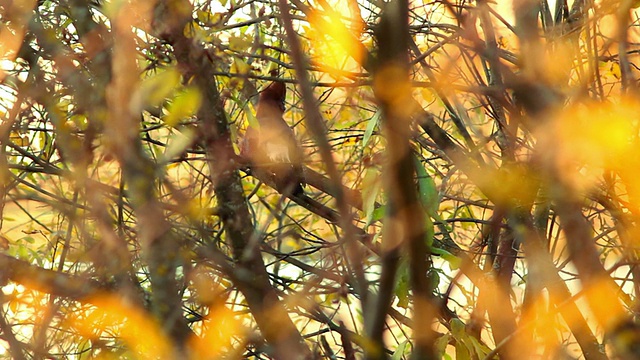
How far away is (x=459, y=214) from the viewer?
4.29 m

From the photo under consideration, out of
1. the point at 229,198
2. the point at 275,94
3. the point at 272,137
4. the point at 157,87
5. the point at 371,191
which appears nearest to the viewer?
the point at 229,198

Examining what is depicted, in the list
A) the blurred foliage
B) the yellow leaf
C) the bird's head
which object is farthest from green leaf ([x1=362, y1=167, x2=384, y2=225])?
the bird's head

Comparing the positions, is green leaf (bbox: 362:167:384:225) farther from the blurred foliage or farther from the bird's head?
the bird's head

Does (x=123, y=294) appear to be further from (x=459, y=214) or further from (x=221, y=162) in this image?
(x=459, y=214)

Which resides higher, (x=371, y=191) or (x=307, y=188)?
(x=307, y=188)

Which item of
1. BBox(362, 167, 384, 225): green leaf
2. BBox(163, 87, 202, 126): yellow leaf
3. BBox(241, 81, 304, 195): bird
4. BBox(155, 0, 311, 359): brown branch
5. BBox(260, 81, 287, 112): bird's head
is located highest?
BBox(260, 81, 287, 112): bird's head

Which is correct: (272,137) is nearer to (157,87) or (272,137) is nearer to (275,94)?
(275,94)

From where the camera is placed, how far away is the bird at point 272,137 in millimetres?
3359

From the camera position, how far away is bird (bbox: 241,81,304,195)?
3.36 m

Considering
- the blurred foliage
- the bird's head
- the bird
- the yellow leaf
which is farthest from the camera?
the bird's head

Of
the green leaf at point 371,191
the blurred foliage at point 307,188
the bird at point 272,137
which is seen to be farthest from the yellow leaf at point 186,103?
the bird at point 272,137

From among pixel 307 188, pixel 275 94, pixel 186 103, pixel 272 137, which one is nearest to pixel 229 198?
pixel 186 103

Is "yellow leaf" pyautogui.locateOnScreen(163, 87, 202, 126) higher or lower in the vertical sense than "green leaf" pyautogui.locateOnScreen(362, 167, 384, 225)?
lower

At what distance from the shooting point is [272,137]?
3.52m
